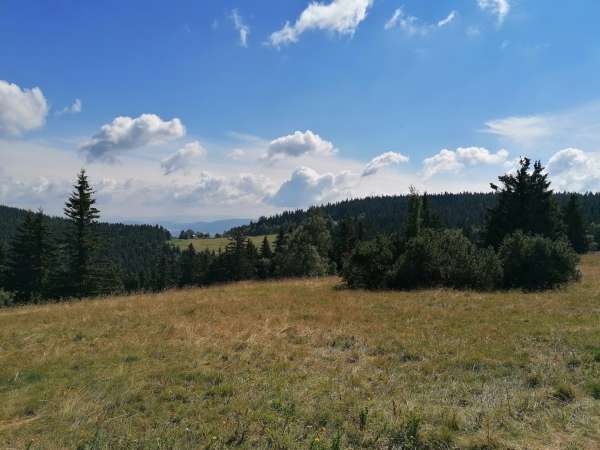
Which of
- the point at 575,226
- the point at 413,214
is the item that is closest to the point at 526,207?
the point at 413,214

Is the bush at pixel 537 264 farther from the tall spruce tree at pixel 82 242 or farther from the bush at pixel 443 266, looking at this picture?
the tall spruce tree at pixel 82 242

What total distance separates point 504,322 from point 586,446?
6.84 metres

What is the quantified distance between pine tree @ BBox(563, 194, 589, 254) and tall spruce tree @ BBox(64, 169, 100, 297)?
5771 cm

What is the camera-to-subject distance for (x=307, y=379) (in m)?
6.89

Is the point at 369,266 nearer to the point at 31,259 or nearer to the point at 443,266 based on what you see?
the point at 443,266

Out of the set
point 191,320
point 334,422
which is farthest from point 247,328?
point 334,422

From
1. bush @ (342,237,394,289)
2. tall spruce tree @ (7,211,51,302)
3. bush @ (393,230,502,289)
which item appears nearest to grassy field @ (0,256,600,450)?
bush @ (393,230,502,289)

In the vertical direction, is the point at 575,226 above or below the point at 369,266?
above

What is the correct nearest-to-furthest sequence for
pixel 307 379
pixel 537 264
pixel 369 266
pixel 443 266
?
pixel 307 379
pixel 537 264
pixel 443 266
pixel 369 266

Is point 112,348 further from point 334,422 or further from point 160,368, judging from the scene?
point 334,422

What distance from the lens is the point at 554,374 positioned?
22.1ft

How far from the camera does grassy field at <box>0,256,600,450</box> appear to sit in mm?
4914

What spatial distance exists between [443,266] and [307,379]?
13.8m

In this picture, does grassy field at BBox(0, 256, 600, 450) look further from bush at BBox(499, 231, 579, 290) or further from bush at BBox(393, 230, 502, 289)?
bush at BBox(499, 231, 579, 290)
